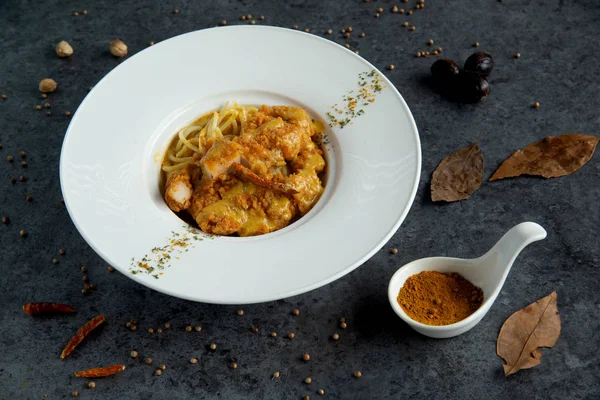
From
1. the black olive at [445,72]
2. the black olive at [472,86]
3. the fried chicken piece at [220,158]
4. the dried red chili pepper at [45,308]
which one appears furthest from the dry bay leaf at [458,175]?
the dried red chili pepper at [45,308]

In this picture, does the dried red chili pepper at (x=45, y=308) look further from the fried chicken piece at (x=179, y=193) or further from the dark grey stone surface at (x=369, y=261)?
the fried chicken piece at (x=179, y=193)

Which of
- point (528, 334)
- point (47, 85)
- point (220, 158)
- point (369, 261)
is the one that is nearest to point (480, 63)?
point (369, 261)

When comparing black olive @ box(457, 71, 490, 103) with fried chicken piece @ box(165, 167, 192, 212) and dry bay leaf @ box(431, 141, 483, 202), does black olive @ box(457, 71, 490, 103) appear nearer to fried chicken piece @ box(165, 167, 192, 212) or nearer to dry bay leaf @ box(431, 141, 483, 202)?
dry bay leaf @ box(431, 141, 483, 202)

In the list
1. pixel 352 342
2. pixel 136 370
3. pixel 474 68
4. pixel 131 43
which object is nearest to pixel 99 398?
pixel 136 370

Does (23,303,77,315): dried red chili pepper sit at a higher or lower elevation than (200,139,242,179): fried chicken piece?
lower

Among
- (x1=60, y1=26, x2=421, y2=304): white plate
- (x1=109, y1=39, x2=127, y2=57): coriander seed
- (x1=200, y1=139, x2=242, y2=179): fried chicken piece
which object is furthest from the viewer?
(x1=109, y1=39, x2=127, y2=57): coriander seed

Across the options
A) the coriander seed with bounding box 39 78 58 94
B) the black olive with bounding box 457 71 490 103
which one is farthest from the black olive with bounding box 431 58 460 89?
the coriander seed with bounding box 39 78 58 94
